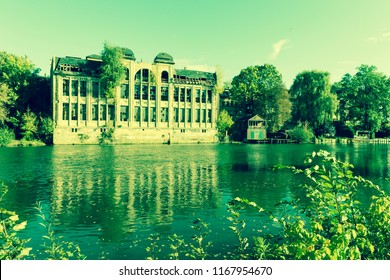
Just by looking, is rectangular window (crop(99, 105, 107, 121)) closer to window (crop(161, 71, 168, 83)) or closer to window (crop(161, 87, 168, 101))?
window (crop(161, 87, 168, 101))

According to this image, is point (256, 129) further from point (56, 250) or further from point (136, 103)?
point (56, 250)

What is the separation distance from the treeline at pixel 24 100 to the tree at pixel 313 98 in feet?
188

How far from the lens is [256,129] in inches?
3201

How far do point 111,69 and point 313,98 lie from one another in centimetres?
4733

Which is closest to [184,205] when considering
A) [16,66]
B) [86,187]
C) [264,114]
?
[86,187]

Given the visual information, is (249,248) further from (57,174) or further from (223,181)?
(57,174)

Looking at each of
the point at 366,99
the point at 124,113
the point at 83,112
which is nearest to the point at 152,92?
the point at 124,113

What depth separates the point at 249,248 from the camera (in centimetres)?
934

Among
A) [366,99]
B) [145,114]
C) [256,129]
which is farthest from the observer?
[366,99]

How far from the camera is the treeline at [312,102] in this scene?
80.2m

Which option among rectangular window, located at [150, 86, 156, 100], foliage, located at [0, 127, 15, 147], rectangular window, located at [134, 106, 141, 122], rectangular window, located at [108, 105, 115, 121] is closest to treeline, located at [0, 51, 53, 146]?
foliage, located at [0, 127, 15, 147]

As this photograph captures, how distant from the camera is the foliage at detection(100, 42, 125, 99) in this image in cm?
6475

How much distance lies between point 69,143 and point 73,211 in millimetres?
53307

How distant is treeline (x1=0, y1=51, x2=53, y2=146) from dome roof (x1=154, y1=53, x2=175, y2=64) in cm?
2301
